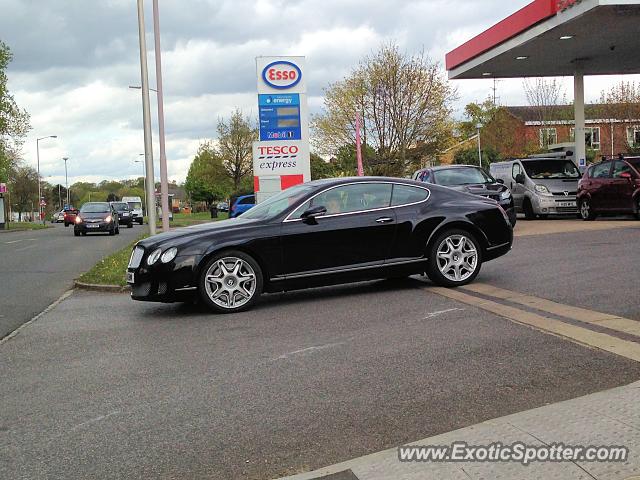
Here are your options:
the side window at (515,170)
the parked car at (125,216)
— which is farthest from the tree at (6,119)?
the side window at (515,170)

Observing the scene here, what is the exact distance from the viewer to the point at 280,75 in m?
19.0

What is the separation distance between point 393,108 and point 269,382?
33.6 meters

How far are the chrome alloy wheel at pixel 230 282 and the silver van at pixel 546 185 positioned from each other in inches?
581

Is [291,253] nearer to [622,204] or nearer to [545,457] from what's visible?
[545,457]

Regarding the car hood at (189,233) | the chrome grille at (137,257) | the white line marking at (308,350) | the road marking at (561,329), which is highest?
the car hood at (189,233)

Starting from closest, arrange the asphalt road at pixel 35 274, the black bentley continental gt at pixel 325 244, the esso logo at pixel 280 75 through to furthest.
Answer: the black bentley continental gt at pixel 325 244, the asphalt road at pixel 35 274, the esso logo at pixel 280 75

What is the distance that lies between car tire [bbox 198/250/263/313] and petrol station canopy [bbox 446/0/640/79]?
46.8 ft

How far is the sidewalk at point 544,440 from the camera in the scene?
3.32 metres

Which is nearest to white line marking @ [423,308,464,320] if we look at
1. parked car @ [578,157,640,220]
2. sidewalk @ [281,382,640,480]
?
sidewalk @ [281,382,640,480]

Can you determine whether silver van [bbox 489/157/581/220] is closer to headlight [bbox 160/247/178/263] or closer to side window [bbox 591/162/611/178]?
side window [bbox 591/162/611/178]

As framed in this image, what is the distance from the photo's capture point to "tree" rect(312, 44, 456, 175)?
121 feet

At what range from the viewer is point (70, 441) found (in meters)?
4.11

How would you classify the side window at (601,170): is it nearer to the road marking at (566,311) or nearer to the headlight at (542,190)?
the headlight at (542,190)

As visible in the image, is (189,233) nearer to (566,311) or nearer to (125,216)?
(566,311)
